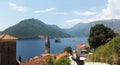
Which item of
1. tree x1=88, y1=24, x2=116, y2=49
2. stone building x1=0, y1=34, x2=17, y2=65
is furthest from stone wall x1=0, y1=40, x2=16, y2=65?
tree x1=88, y1=24, x2=116, y2=49

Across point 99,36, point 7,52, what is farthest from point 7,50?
point 99,36

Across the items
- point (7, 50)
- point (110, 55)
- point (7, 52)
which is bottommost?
point (7, 52)

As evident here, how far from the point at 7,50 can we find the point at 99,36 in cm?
3595

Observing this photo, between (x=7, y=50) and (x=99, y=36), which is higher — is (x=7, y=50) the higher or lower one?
the lower one

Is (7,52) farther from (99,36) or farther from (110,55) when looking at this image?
(99,36)

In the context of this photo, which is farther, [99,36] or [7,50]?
[99,36]

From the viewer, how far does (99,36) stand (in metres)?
71.9

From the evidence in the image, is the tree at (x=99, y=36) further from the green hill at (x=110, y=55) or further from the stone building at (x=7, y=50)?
the green hill at (x=110, y=55)

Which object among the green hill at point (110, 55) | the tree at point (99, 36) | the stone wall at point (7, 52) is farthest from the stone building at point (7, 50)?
the tree at point (99, 36)

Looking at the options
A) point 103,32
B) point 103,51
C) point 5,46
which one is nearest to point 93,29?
point 103,32

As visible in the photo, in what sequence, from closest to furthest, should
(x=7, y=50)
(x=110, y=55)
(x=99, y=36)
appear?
(x=110, y=55) < (x=7, y=50) < (x=99, y=36)

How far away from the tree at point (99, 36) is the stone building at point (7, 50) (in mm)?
34070

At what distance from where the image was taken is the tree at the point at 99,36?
235ft

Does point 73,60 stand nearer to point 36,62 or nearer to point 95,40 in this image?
point 36,62
